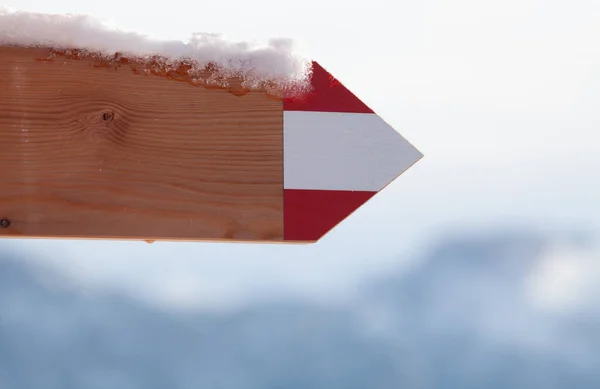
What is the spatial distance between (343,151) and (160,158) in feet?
1.12

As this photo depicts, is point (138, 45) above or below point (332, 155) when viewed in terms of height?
above

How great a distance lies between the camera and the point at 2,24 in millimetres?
1043

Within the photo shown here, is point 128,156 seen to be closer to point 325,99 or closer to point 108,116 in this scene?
point 108,116

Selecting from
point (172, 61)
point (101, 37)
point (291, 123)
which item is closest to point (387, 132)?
point (291, 123)

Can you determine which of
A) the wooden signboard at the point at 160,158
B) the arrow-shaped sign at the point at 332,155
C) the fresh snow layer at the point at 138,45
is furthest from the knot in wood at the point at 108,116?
the arrow-shaped sign at the point at 332,155

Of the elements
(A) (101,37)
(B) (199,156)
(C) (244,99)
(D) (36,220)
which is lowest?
(D) (36,220)

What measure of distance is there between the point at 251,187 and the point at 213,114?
0.50ft

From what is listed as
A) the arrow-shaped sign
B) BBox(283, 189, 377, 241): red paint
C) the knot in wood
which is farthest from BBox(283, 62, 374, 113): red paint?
the knot in wood

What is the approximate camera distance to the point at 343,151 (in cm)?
108

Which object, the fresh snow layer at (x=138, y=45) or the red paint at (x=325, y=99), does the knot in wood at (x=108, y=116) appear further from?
the red paint at (x=325, y=99)

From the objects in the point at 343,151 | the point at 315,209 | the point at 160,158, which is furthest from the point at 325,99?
the point at 160,158

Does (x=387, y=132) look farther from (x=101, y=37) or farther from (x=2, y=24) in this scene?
(x=2, y=24)

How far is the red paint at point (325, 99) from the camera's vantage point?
1.07 metres

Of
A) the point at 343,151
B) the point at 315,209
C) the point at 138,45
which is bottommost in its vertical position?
the point at 315,209
